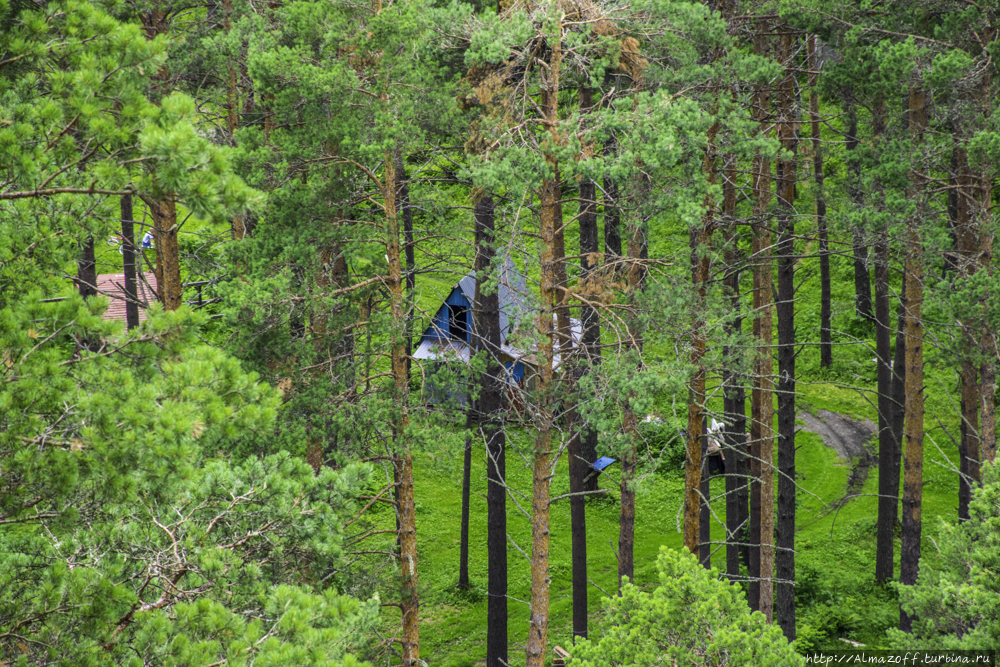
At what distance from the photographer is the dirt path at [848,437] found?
19906mm

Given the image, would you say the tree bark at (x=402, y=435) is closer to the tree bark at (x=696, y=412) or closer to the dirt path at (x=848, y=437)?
the tree bark at (x=696, y=412)

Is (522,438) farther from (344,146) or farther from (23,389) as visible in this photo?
(23,389)

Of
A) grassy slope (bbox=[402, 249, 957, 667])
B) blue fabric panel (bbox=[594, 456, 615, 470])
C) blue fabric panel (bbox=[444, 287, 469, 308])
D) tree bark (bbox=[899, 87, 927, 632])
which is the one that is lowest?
grassy slope (bbox=[402, 249, 957, 667])

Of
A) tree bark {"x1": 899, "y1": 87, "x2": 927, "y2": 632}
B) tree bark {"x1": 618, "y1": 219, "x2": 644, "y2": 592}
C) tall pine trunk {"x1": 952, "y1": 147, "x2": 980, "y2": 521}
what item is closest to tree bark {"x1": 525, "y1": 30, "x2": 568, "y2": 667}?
tree bark {"x1": 618, "y1": 219, "x2": 644, "y2": 592}

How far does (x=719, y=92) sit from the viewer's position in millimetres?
10570

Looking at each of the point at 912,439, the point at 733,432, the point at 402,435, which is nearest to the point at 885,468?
the point at 912,439

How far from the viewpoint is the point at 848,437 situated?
21.7 metres

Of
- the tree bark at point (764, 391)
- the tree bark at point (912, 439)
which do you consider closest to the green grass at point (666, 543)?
the tree bark at point (912, 439)

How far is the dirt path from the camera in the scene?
1991 centimetres

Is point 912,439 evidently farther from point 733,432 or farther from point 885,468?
point 885,468

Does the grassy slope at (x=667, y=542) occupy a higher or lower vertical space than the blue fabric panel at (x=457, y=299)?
lower

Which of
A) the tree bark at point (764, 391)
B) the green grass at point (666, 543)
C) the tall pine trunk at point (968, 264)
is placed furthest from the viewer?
the green grass at point (666, 543)

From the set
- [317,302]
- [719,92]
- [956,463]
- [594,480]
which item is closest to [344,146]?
[317,302]

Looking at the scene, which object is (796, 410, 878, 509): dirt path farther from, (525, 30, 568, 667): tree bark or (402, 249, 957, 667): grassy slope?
(525, 30, 568, 667): tree bark
